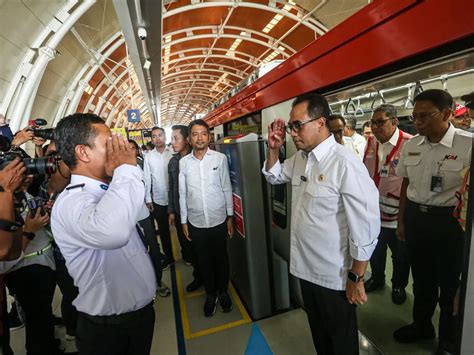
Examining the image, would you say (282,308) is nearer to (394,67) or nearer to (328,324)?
(328,324)

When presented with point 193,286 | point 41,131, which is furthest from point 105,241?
point 193,286

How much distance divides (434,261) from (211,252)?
79.2 inches

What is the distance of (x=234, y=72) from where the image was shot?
59.1ft

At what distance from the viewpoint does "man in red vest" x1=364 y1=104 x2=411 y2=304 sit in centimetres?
253

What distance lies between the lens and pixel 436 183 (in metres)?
1.75

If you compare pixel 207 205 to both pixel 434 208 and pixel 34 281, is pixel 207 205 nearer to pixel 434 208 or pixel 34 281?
pixel 34 281

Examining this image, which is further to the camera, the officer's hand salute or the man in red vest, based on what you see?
the man in red vest

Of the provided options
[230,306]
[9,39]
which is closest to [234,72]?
Result: [9,39]

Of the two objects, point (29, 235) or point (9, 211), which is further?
point (29, 235)

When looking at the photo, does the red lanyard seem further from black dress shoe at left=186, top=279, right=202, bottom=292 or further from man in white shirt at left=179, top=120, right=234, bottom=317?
black dress shoe at left=186, top=279, right=202, bottom=292

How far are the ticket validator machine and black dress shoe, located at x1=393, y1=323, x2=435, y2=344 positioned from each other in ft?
3.62

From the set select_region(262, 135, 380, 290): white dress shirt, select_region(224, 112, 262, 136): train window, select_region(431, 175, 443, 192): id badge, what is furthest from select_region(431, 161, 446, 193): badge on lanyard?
select_region(224, 112, 262, 136): train window

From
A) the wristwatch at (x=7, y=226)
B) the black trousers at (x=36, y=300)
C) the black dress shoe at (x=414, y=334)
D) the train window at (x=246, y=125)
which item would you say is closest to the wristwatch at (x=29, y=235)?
the black trousers at (x=36, y=300)

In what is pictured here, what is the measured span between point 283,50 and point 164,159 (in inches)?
488
